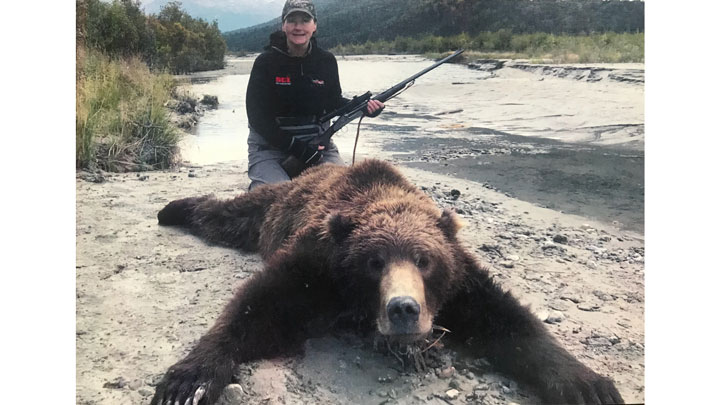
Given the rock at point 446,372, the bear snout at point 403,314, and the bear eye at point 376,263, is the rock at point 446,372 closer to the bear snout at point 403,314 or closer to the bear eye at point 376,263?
the bear snout at point 403,314

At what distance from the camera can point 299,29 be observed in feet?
6.88

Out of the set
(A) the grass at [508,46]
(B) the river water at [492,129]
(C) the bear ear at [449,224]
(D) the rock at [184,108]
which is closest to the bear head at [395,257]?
(C) the bear ear at [449,224]

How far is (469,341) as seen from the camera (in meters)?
2.00

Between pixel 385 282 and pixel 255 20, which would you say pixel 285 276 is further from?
pixel 255 20

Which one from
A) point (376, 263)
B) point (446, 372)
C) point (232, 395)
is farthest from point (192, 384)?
point (446, 372)

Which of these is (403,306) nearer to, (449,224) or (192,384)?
(449,224)

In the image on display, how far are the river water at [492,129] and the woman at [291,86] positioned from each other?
66 millimetres

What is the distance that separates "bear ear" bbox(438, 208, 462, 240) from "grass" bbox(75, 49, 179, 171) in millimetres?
1211

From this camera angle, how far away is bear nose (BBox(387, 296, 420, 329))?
5.65ft

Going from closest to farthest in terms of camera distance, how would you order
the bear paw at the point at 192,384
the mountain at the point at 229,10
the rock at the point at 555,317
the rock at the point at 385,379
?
the bear paw at the point at 192,384 < the rock at the point at 385,379 < the rock at the point at 555,317 < the mountain at the point at 229,10

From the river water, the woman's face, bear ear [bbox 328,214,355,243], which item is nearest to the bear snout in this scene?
bear ear [bbox 328,214,355,243]

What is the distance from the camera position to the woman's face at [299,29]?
2.09 meters

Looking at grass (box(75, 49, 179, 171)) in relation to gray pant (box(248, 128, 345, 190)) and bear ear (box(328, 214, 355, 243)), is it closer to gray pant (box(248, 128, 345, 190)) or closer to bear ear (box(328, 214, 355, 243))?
gray pant (box(248, 128, 345, 190))

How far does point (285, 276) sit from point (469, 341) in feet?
2.48
